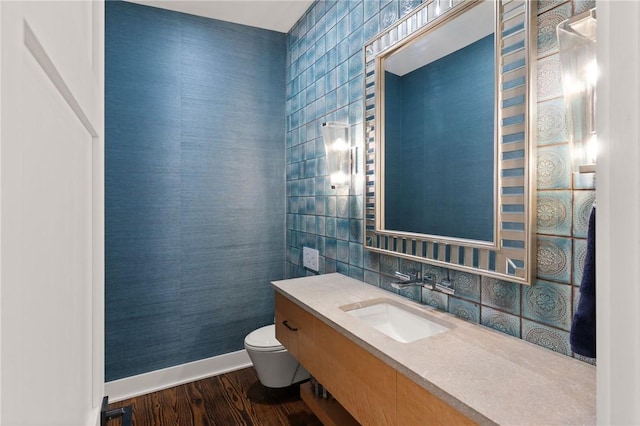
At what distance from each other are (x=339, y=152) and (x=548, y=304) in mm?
1280

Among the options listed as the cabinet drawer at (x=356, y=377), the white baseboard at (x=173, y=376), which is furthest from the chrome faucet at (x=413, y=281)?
the white baseboard at (x=173, y=376)

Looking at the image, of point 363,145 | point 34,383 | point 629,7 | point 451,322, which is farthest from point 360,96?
point 34,383

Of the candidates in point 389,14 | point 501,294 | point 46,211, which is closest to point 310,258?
point 501,294

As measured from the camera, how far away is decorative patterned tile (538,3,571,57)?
3.25ft

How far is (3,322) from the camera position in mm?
203

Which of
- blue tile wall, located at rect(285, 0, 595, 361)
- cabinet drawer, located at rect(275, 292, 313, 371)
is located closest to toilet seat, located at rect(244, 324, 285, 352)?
cabinet drawer, located at rect(275, 292, 313, 371)

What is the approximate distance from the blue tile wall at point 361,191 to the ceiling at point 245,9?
0.10m

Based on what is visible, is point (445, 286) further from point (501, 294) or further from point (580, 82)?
point (580, 82)

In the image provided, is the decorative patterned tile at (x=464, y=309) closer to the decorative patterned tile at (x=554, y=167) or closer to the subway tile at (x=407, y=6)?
the decorative patterned tile at (x=554, y=167)

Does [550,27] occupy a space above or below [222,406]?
above

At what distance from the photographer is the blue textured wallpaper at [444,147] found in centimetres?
125

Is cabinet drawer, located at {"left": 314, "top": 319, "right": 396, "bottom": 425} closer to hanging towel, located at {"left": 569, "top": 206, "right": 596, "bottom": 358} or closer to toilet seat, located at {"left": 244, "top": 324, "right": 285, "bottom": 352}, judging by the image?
hanging towel, located at {"left": 569, "top": 206, "right": 596, "bottom": 358}

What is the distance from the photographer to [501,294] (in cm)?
118

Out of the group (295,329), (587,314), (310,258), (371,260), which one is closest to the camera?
(587,314)
